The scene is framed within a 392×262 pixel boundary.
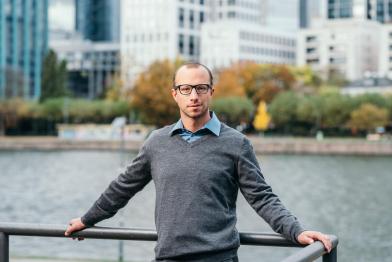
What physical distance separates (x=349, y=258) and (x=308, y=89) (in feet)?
407

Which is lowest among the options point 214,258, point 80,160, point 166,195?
point 80,160

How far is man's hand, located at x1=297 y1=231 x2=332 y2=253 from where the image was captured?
5404 millimetres

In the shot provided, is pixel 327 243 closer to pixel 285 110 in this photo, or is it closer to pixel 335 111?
pixel 335 111

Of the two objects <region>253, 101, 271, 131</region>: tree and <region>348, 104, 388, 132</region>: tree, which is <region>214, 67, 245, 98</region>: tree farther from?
<region>348, 104, 388, 132</region>: tree

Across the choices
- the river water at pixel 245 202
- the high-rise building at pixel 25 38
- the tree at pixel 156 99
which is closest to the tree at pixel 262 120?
the tree at pixel 156 99

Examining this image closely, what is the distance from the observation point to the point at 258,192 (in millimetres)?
5750

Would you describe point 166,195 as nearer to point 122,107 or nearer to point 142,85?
point 142,85

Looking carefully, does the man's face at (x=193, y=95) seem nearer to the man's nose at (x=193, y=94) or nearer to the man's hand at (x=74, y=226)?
the man's nose at (x=193, y=94)

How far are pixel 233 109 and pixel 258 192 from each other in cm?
11887

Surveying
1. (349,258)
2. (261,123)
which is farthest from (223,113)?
(349,258)

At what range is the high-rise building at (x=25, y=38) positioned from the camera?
16625 centimetres

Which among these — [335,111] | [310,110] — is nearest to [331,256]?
[310,110]

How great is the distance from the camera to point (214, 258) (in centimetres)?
562

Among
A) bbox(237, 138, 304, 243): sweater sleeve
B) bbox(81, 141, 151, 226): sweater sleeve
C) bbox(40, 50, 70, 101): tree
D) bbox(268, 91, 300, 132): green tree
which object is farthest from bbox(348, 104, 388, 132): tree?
bbox(237, 138, 304, 243): sweater sleeve
